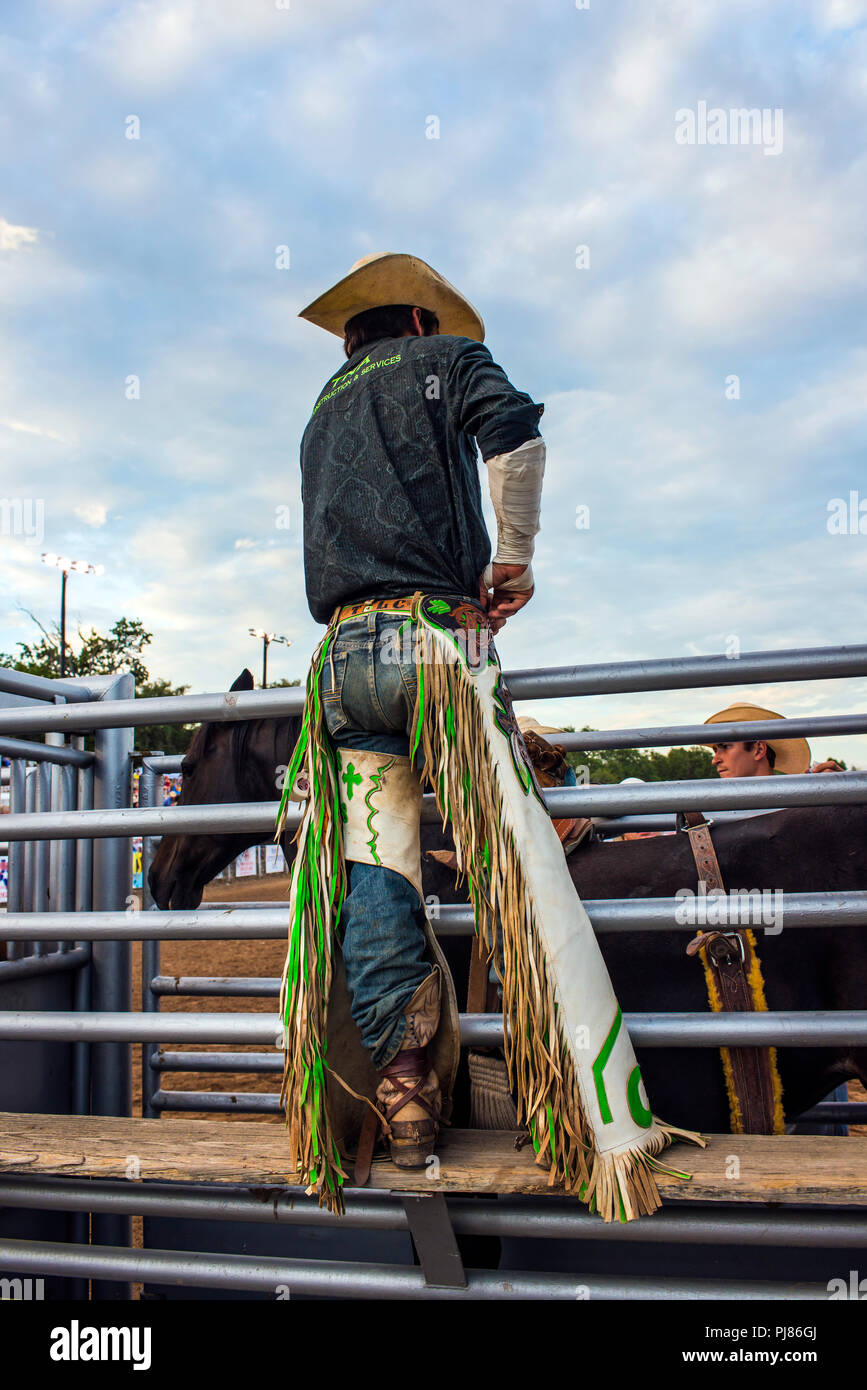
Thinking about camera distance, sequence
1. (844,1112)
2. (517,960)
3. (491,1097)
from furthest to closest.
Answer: (844,1112)
(491,1097)
(517,960)

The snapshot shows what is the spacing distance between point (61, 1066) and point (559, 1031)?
1.80 meters

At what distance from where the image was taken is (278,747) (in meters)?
3.42

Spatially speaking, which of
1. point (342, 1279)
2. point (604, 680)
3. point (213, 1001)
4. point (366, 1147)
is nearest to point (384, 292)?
point (604, 680)

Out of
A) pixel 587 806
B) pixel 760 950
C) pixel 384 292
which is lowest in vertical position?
pixel 760 950

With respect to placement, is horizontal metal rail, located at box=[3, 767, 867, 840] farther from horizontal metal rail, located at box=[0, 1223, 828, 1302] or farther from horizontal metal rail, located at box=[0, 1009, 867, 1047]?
horizontal metal rail, located at box=[0, 1223, 828, 1302]

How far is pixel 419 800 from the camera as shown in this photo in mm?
1747

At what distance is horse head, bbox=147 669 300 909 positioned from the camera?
3.42 meters

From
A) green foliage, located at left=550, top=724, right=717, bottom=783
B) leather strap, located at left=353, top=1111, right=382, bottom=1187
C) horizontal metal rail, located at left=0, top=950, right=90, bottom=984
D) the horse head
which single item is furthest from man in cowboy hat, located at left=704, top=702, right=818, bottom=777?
green foliage, located at left=550, top=724, right=717, bottom=783

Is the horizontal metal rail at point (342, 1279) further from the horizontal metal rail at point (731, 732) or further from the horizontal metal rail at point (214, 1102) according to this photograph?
the horizontal metal rail at point (214, 1102)

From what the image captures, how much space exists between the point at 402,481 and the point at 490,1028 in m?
1.11

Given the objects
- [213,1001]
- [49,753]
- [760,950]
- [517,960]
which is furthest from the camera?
[213,1001]

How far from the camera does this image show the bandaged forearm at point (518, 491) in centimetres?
152

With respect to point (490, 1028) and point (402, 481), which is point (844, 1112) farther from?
point (402, 481)

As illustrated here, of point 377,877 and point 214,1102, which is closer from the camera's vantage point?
point 377,877
